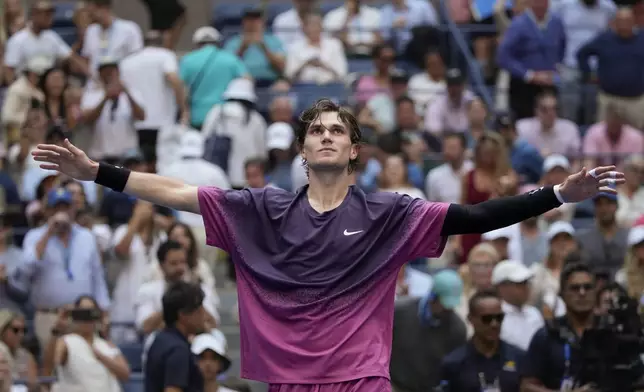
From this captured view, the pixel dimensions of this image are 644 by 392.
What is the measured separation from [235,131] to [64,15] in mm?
5421

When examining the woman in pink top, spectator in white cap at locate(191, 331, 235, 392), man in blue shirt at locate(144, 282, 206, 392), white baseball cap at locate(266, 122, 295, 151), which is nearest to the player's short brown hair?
man in blue shirt at locate(144, 282, 206, 392)

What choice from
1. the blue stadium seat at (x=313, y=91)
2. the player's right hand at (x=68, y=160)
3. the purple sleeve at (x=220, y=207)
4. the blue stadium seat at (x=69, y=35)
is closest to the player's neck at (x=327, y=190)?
the purple sleeve at (x=220, y=207)

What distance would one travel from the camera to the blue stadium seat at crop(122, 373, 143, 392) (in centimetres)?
1109

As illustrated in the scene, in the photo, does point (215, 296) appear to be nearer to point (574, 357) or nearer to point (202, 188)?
point (574, 357)

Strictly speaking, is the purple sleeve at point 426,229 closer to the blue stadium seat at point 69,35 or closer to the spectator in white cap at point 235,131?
the spectator in white cap at point 235,131

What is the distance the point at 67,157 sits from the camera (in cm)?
655

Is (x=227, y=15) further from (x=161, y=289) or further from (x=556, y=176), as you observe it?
(x=161, y=289)

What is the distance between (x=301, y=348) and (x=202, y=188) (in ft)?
2.72

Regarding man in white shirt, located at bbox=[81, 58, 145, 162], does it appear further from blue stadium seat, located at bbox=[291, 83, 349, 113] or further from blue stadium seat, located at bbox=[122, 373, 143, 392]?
blue stadium seat, located at bbox=[122, 373, 143, 392]

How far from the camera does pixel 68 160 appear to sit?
657 cm

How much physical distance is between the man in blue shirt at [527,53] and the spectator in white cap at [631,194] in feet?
6.87

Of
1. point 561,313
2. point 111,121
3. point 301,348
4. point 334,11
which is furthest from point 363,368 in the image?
point 334,11

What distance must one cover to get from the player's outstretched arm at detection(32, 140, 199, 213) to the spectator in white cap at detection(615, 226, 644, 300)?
5.78 m

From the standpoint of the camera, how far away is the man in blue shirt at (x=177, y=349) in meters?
9.43
